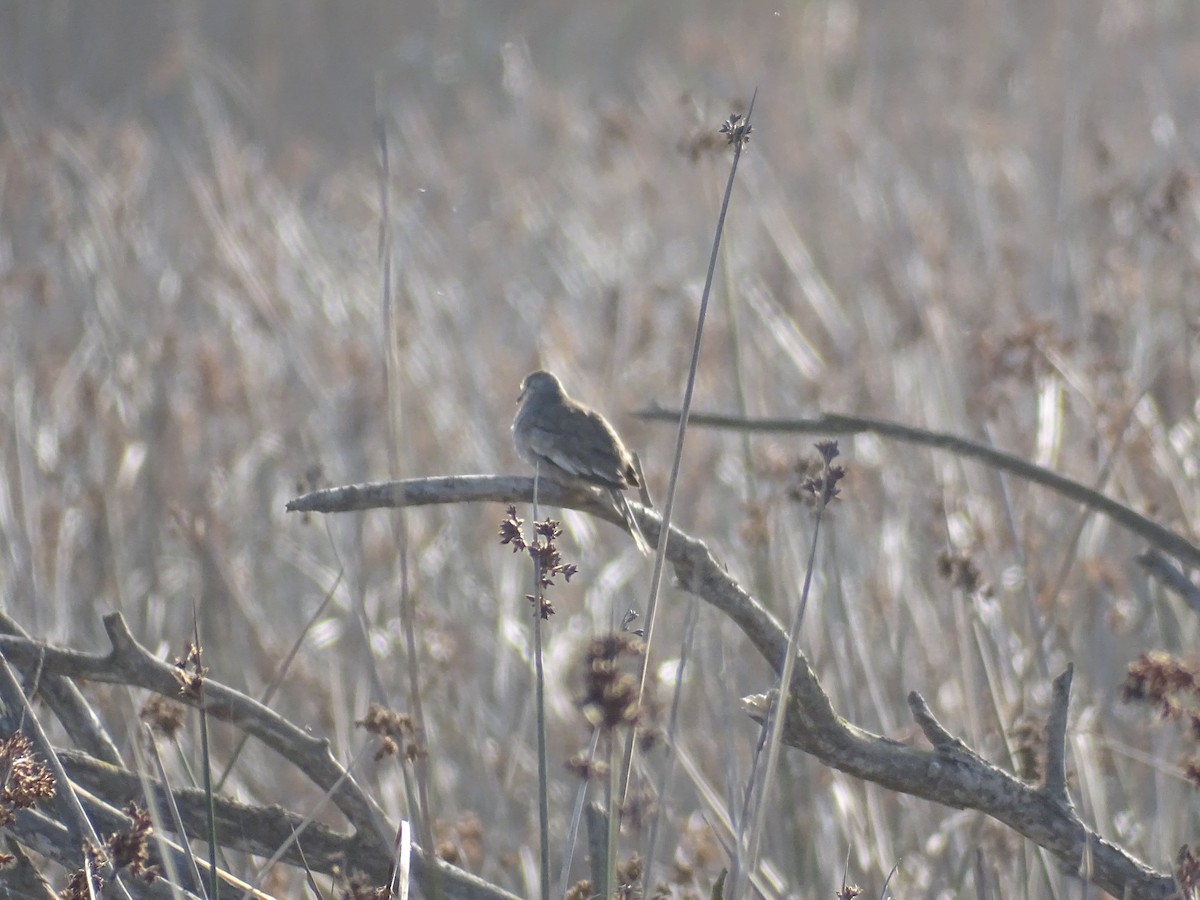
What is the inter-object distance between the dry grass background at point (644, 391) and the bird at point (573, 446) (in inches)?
15.8

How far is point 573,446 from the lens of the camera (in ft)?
11.3

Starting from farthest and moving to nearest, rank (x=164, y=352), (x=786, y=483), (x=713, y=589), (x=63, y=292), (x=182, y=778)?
(x=63, y=292), (x=164, y=352), (x=786, y=483), (x=182, y=778), (x=713, y=589)

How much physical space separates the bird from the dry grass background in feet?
1.32

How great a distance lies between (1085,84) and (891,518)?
13.1ft

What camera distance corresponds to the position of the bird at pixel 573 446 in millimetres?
3283

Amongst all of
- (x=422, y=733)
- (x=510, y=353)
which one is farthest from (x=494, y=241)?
(x=422, y=733)

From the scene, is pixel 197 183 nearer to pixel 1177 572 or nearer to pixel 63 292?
pixel 63 292

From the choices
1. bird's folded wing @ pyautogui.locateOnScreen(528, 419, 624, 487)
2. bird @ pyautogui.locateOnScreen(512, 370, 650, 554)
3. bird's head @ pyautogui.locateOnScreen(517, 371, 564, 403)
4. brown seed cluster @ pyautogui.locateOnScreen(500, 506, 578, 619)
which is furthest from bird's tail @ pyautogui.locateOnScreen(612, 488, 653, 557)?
bird's head @ pyautogui.locateOnScreen(517, 371, 564, 403)

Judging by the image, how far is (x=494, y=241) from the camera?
7621 mm

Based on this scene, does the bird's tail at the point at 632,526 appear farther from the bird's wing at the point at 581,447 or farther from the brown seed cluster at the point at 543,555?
the brown seed cluster at the point at 543,555

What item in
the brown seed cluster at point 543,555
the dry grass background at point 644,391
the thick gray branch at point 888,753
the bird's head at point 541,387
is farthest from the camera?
the bird's head at point 541,387

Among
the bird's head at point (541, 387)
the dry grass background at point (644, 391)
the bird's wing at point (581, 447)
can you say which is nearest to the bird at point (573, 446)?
the bird's wing at point (581, 447)

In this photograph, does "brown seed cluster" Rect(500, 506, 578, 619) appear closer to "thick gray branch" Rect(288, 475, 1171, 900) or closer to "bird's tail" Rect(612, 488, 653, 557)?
"thick gray branch" Rect(288, 475, 1171, 900)

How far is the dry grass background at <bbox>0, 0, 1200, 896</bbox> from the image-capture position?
12.7 ft
